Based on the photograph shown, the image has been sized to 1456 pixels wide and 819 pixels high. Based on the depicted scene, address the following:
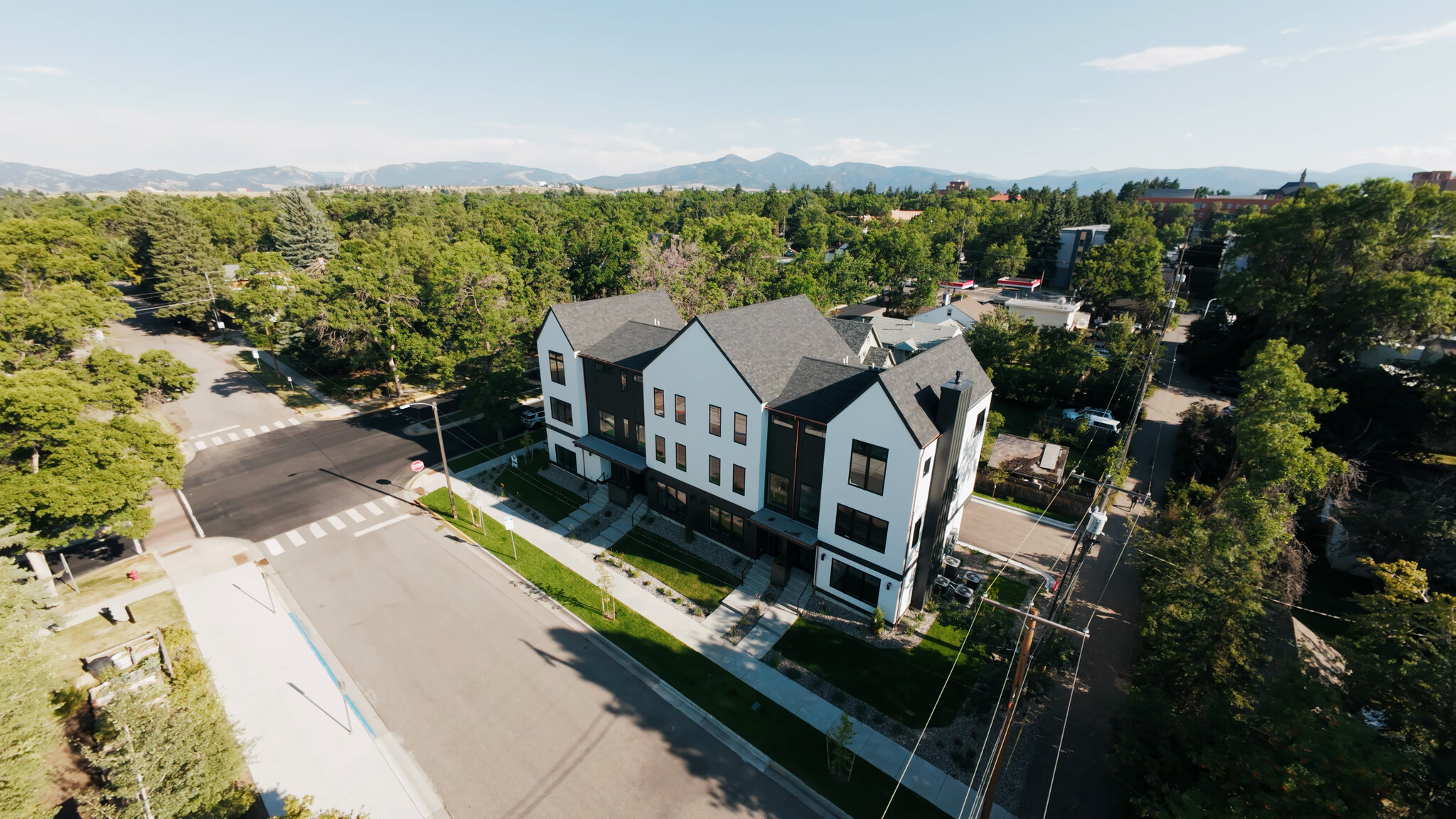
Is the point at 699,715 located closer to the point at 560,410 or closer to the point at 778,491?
the point at 778,491

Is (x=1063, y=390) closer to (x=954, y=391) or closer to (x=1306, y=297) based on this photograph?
(x=1306, y=297)

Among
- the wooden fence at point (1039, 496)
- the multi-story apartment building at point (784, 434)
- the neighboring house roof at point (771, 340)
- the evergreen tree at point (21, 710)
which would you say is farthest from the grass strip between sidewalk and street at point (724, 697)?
the wooden fence at point (1039, 496)

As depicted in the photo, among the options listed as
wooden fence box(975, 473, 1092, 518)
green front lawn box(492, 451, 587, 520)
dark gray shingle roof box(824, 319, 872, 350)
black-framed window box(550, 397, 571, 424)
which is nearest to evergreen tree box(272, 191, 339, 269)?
green front lawn box(492, 451, 587, 520)

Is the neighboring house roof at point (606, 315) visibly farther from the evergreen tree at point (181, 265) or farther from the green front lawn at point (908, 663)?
the evergreen tree at point (181, 265)

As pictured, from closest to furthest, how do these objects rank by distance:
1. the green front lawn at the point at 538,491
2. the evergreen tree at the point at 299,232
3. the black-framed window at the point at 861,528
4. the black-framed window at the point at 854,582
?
the black-framed window at the point at 861,528, the black-framed window at the point at 854,582, the green front lawn at the point at 538,491, the evergreen tree at the point at 299,232

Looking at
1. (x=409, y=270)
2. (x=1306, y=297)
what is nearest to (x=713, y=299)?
(x=409, y=270)

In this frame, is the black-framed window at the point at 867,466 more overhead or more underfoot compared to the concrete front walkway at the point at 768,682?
more overhead
